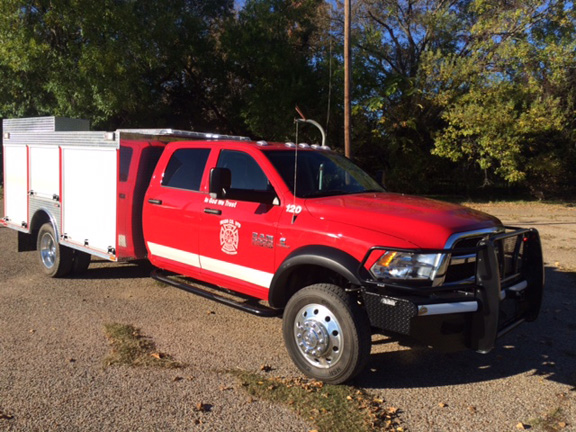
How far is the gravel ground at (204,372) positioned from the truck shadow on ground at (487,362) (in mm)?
11

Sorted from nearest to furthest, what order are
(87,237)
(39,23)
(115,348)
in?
(115,348) → (87,237) → (39,23)

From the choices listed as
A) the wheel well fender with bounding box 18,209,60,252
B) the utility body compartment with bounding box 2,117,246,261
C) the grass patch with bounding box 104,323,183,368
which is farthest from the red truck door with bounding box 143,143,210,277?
the wheel well fender with bounding box 18,209,60,252

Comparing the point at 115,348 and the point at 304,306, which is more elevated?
the point at 304,306

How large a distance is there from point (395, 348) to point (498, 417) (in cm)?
144

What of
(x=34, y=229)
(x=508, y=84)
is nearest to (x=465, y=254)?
(x=34, y=229)

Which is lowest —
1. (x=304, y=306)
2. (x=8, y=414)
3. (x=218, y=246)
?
(x=8, y=414)

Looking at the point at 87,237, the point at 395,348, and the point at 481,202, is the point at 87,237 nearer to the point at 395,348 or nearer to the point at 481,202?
the point at 395,348

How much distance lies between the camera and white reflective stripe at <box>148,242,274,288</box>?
4949 mm

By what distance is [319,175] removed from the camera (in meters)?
5.29

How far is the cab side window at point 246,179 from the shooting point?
4.89 m

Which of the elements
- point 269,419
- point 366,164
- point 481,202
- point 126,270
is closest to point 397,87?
point 366,164

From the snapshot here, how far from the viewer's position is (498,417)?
12.5 feet

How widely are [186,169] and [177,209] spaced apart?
484mm

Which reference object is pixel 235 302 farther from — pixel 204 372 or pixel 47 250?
pixel 47 250
